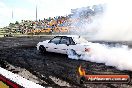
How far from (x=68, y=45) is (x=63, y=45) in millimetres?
404

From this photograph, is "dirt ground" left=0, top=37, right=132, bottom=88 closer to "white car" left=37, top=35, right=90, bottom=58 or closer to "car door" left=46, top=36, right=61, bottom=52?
"white car" left=37, top=35, right=90, bottom=58

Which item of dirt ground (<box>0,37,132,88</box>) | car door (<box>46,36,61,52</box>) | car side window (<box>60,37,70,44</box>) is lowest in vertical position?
dirt ground (<box>0,37,132,88</box>)

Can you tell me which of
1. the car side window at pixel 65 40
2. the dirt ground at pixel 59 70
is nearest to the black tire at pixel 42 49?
the car side window at pixel 65 40

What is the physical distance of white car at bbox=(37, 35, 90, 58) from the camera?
1417cm

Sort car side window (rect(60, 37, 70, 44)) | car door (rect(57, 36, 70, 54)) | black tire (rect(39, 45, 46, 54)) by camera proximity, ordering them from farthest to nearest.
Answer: black tire (rect(39, 45, 46, 54))
car side window (rect(60, 37, 70, 44))
car door (rect(57, 36, 70, 54))

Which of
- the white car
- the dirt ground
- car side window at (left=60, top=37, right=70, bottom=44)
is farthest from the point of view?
car side window at (left=60, top=37, right=70, bottom=44)

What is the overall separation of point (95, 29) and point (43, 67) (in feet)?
95.6

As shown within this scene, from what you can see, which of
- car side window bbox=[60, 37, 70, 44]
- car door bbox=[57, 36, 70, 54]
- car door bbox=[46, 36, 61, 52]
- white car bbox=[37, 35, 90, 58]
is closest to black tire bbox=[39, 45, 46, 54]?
white car bbox=[37, 35, 90, 58]

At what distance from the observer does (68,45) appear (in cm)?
1487

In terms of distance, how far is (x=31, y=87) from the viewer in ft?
16.3

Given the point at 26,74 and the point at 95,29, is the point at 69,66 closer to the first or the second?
the point at 26,74

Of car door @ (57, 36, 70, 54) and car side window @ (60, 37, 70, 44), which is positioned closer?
car door @ (57, 36, 70, 54)

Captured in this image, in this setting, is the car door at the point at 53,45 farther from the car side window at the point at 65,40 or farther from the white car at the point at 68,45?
the car side window at the point at 65,40

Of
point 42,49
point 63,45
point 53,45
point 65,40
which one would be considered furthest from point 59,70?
point 42,49
